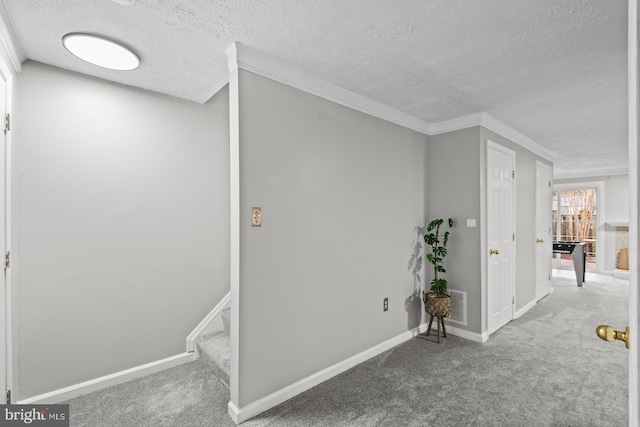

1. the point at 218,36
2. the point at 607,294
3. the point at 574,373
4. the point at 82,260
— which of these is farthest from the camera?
the point at 607,294

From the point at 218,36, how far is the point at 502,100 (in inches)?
99.1

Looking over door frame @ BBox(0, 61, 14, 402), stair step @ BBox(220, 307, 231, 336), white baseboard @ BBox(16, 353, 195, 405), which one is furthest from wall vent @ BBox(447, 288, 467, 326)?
door frame @ BBox(0, 61, 14, 402)

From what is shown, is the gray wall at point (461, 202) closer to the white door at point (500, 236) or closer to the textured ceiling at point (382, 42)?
the white door at point (500, 236)

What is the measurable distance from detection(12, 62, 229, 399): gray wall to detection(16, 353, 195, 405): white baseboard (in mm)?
38

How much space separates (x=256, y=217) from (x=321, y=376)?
1.40 m

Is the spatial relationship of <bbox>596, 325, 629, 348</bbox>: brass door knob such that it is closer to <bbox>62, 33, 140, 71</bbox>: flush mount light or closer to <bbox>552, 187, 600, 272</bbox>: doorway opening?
<bbox>62, 33, 140, 71</bbox>: flush mount light

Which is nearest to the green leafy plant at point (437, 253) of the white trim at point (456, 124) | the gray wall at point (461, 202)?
the gray wall at point (461, 202)

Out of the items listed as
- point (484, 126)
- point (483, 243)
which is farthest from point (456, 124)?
point (483, 243)

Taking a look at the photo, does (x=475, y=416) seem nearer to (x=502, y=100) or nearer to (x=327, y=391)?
(x=327, y=391)

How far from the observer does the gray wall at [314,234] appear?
2074 mm

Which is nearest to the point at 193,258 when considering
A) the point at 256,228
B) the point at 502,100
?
the point at 256,228

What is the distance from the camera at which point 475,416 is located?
203cm

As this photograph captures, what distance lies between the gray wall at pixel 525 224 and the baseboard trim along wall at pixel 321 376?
4.74 feet

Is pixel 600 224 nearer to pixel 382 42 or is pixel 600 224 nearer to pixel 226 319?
pixel 382 42
